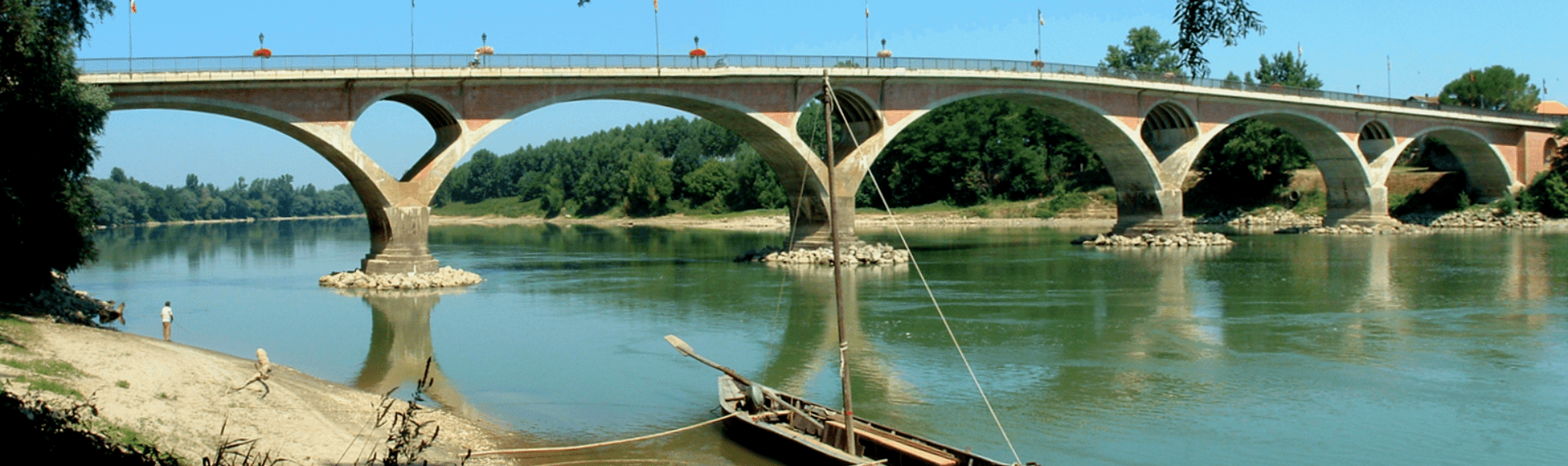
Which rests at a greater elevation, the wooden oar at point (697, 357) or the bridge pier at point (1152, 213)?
the bridge pier at point (1152, 213)

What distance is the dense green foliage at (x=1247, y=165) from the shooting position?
67875 mm

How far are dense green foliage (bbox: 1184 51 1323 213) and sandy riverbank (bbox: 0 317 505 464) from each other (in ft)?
196

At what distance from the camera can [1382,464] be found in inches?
507

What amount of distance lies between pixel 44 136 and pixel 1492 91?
84.7 metres

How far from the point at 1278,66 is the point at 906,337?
230 ft

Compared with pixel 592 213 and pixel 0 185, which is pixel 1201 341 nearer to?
pixel 0 185

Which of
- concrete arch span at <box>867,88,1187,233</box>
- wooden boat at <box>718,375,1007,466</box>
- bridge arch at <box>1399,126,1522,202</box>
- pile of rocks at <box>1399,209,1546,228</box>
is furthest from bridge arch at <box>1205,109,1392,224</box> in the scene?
wooden boat at <box>718,375,1007,466</box>

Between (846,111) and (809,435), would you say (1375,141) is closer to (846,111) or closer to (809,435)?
(846,111)

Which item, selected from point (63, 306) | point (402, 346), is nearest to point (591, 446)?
point (402, 346)

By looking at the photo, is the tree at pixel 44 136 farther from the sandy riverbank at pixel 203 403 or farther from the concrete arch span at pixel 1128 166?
the concrete arch span at pixel 1128 166

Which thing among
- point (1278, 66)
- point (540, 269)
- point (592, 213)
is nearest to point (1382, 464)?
point (540, 269)

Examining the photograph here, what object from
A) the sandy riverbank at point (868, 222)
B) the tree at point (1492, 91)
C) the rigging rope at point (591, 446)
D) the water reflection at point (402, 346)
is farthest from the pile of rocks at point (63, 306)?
the tree at point (1492, 91)

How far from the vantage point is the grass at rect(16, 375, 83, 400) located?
11630 millimetres

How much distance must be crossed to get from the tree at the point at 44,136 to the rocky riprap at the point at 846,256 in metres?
23.0
